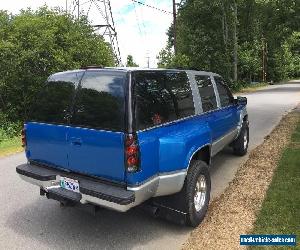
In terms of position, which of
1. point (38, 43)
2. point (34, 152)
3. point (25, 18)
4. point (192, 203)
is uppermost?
point (25, 18)

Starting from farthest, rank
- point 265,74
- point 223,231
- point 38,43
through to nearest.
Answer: point 265,74 → point 38,43 → point 223,231

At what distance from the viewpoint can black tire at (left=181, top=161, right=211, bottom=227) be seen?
191 inches

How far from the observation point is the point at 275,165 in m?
7.68

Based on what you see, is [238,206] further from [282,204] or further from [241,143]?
[241,143]

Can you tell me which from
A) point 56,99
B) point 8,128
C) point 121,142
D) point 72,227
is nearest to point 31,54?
point 8,128

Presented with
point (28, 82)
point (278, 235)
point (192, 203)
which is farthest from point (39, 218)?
point (28, 82)

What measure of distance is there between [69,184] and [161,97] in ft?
5.02

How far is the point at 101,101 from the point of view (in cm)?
450

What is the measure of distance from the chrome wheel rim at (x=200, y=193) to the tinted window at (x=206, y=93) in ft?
3.93

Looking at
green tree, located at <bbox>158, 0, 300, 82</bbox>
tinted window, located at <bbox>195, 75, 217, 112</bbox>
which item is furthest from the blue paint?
green tree, located at <bbox>158, 0, 300, 82</bbox>

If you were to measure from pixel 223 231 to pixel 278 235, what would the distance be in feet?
2.16

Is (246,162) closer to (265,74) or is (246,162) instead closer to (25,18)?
(25,18)

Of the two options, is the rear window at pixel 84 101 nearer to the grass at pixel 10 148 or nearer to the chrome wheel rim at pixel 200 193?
the chrome wheel rim at pixel 200 193

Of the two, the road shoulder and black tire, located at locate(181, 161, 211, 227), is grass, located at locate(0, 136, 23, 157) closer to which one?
the road shoulder
